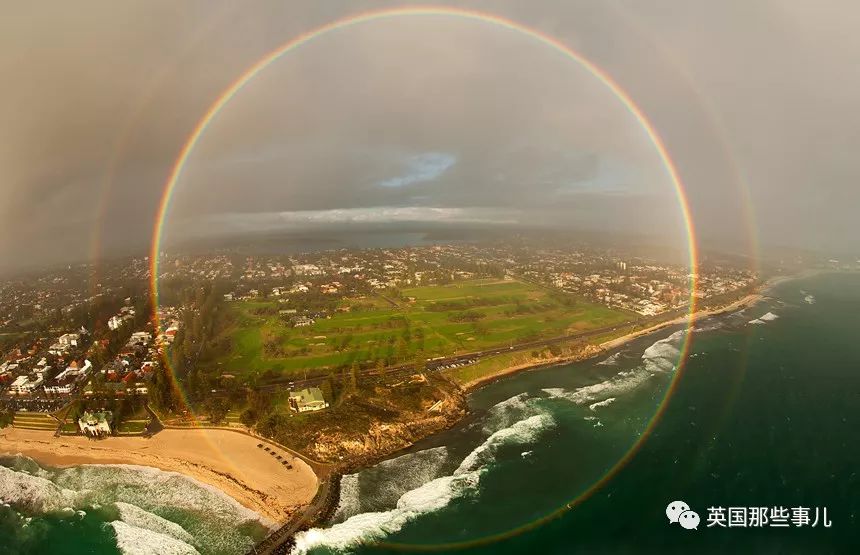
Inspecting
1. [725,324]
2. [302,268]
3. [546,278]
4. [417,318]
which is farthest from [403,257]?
[725,324]

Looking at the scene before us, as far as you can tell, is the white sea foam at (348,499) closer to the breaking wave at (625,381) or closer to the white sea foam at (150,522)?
the white sea foam at (150,522)

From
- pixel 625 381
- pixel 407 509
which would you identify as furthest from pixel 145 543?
pixel 625 381

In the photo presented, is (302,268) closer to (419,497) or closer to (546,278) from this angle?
(546,278)

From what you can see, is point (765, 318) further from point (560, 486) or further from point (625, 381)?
point (560, 486)

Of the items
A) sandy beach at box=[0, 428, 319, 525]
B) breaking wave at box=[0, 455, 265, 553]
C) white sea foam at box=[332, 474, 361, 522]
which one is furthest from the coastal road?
white sea foam at box=[332, 474, 361, 522]

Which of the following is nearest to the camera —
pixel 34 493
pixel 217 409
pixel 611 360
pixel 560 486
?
A: pixel 34 493

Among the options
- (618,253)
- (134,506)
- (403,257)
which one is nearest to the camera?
(134,506)
